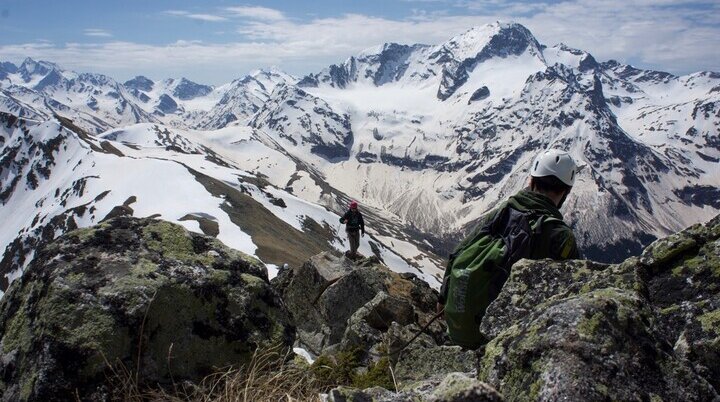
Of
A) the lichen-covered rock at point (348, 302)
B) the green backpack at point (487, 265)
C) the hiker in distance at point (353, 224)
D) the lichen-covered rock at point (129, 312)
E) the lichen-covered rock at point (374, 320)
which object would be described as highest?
the green backpack at point (487, 265)

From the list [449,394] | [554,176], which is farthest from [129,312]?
[554,176]

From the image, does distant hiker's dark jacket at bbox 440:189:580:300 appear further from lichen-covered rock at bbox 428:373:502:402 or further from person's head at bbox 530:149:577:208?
lichen-covered rock at bbox 428:373:502:402

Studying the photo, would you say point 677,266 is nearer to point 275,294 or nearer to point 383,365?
point 383,365

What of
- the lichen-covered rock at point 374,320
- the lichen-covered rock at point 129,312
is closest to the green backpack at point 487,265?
the lichen-covered rock at point 129,312

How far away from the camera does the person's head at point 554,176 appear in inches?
308

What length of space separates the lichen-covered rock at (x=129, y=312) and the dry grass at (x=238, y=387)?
18 centimetres

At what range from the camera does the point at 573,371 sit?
4.29 m

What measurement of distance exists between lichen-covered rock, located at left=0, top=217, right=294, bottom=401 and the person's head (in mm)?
4491

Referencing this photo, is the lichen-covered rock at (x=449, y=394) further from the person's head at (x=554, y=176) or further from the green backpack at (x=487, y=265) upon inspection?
the person's head at (x=554, y=176)

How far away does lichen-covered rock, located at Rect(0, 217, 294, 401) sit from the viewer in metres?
7.07

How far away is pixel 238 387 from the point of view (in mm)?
7055

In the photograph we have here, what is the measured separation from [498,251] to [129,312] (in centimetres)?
499

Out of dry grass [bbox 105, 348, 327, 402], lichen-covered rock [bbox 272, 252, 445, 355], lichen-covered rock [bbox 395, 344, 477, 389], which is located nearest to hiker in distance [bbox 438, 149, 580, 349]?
A: lichen-covered rock [bbox 395, 344, 477, 389]

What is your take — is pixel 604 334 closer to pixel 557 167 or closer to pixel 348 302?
pixel 557 167
